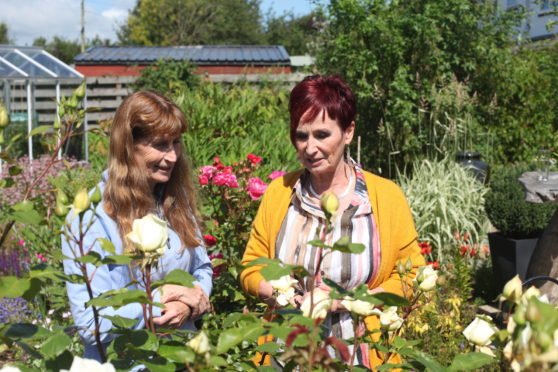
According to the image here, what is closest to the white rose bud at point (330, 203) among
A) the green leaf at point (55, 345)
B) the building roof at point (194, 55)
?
the green leaf at point (55, 345)

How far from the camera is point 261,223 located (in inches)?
78.3

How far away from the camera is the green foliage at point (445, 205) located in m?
4.53

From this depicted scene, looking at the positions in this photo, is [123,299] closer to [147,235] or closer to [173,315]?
[147,235]

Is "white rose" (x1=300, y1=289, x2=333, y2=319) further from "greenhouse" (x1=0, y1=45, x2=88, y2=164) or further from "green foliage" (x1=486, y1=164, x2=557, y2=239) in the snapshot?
"greenhouse" (x1=0, y1=45, x2=88, y2=164)

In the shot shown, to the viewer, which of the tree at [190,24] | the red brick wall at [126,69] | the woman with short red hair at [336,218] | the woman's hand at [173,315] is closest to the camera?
the woman's hand at [173,315]

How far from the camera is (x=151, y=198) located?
1843 millimetres

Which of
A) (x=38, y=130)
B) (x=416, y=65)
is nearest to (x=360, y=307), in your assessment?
(x=38, y=130)

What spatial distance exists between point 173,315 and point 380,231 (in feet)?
2.36

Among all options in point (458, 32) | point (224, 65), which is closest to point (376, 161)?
point (458, 32)

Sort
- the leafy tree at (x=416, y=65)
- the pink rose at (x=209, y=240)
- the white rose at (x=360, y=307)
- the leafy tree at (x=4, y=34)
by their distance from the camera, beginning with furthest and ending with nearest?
the leafy tree at (x=4, y=34) → the leafy tree at (x=416, y=65) → the pink rose at (x=209, y=240) → the white rose at (x=360, y=307)

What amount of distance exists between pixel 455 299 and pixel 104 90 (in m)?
8.38

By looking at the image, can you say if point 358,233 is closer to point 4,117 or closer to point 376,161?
point 4,117

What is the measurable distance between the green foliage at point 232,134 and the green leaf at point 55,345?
347 cm

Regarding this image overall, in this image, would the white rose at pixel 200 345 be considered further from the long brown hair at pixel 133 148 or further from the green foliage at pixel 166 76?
the green foliage at pixel 166 76
